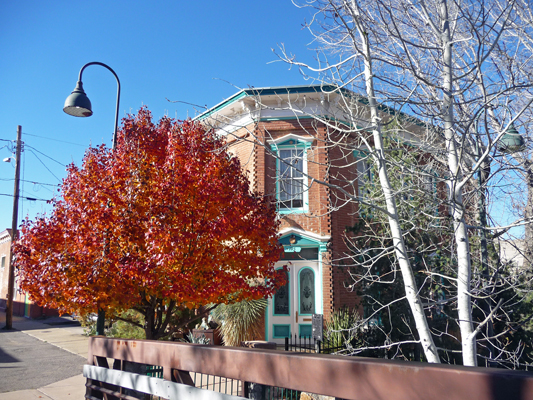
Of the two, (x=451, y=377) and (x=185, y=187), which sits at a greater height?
(x=185, y=187)

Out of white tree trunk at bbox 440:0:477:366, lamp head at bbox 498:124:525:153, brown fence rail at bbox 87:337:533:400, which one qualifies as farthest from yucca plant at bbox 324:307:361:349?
brown fence rail at bbox 87:337:533:400

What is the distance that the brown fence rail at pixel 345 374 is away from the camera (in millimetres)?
1479

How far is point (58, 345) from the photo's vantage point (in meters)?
15.8

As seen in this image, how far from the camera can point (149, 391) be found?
2.93 m

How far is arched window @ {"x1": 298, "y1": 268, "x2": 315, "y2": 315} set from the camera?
45.1 feet

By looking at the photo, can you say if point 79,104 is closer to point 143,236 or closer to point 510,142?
point 143,236

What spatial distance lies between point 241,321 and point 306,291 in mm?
2365

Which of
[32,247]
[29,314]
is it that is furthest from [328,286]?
[29,314]

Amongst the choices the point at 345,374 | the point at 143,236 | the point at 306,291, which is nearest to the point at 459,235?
the point at 345,374

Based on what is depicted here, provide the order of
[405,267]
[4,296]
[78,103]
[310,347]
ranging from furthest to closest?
[4,296] → [310,347] → [78,103] → [405,267]

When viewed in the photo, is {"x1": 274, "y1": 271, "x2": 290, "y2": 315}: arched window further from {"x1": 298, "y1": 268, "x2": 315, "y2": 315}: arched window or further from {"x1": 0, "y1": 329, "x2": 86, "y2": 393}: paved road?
{"x1": 0, "y1": 329, "x2": 86, "y2": 393}: paved road

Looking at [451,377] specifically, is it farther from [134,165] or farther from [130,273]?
[134,165]

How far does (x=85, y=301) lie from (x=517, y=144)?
694cm

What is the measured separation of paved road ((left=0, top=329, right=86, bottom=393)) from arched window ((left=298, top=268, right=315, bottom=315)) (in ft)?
21.8
